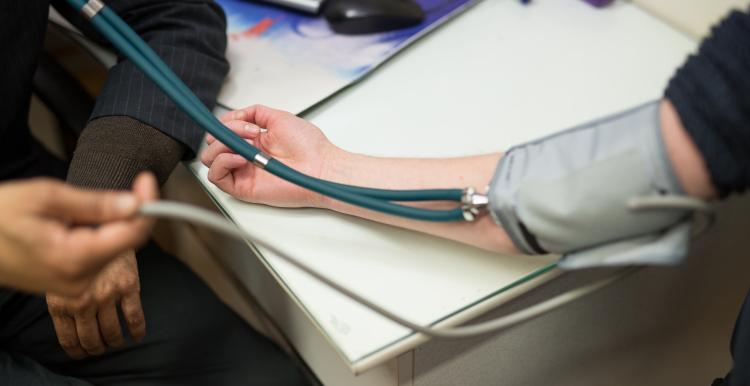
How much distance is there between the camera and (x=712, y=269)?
839 mm

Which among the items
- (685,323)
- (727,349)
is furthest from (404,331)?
(727,349)

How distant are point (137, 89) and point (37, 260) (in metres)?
0.38

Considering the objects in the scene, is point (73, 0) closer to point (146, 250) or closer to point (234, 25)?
point (234, 25)

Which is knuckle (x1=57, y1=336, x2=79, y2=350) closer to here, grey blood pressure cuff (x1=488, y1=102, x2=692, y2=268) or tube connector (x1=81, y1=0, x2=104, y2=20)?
tube connector (x1=81, y1=0, x2=104, y2=20)

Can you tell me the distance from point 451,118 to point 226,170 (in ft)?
0.83

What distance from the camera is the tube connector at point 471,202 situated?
566 millimetres

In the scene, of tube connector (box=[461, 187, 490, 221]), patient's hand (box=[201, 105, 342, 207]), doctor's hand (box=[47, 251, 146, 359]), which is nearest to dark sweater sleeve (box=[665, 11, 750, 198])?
tube connector (box=[461, 187, 490, 221])

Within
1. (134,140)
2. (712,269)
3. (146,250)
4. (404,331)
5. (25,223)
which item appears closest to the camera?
(25,223)

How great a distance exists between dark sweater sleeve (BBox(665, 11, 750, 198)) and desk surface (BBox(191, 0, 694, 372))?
0.56 ft

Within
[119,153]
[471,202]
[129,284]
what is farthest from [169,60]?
[471,202]

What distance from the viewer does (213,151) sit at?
68 centimetres

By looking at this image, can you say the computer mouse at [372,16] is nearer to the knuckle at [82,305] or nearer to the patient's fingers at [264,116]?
the patient's fingers at [264,116]

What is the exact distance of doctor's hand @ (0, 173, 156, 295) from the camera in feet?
1.23

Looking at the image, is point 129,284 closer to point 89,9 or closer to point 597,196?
point 89,9
